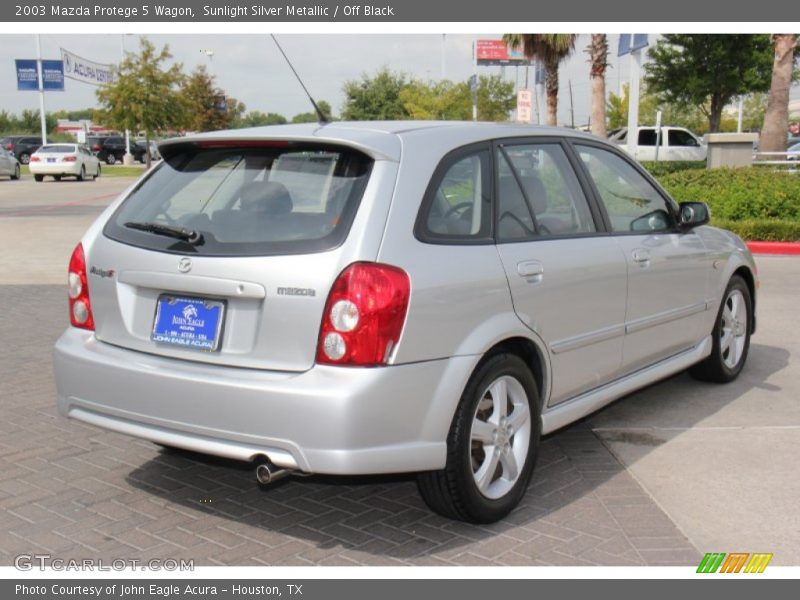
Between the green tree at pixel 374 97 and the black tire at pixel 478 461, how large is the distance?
176ft

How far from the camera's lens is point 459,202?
407 cm

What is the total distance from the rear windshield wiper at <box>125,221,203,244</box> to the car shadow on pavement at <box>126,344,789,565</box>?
0.99 metres

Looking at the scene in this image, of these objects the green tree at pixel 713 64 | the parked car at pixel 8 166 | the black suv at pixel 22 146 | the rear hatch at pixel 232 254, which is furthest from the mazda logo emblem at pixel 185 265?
the black suv at pixel 22 146

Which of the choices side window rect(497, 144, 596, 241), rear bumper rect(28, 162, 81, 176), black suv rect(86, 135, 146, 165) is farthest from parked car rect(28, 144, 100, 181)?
side window rect(497, 144, 596, 241)

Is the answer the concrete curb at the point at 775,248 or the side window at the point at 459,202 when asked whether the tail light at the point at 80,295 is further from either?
the concrete curb at the point at 775,248

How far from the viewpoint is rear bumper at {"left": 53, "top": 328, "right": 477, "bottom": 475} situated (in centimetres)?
346

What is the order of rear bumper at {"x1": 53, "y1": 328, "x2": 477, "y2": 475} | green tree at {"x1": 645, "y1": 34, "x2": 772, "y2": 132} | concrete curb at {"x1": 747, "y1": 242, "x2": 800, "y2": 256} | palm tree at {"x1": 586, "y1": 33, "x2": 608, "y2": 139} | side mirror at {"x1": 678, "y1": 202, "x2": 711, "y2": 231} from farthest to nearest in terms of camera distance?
1. green tree at {"x1": 645, "y1": 34, "x2": 772, "y2": 132}
2. palm tree at {"x1": 586, "y1": 33, "x2": 608, "y2": 139}
3. concrete curb at {"x1": 747, "y1": 242, "x2": 800, "y2": 256}
4. side mirror at {"x1": 678, "y1": 202, "x2": 711, "y2": 231}
5. rear bumper at {"x1": 53, "y1": 328, "x2": 477, "y2": 475}

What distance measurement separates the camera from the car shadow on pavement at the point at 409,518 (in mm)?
3768

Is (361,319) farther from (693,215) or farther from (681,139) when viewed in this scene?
(681,139)

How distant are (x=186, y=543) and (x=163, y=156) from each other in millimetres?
1832

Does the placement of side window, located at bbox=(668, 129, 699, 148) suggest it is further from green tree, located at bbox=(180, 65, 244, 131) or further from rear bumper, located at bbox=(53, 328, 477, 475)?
green tree, located at bbox=(180, 65, 244, 131)

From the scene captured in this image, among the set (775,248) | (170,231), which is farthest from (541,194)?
(775,248)

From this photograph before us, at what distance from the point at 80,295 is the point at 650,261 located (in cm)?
304

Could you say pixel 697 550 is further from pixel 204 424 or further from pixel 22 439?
pixel 22 439
